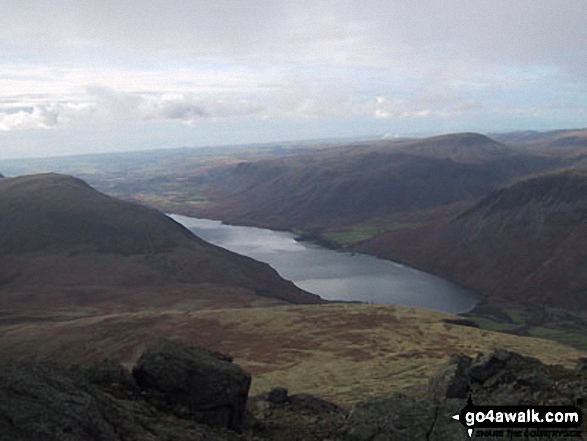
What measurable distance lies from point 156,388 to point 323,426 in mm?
10083

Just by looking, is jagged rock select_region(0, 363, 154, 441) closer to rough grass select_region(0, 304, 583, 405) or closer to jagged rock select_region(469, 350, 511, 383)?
jagged rock select_region(469, 350, 511, 383)

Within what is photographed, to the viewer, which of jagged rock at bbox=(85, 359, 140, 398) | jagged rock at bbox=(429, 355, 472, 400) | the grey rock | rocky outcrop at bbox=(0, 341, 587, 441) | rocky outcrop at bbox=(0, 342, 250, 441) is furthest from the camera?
the grey rock

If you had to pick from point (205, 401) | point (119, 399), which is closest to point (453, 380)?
point (205, 401)

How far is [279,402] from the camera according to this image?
38906 mm

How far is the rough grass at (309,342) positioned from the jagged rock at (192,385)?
29.1m

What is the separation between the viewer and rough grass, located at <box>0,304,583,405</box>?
70312 mm

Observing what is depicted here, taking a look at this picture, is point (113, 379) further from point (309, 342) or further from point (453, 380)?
point (309, 342)

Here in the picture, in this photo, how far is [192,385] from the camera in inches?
1116

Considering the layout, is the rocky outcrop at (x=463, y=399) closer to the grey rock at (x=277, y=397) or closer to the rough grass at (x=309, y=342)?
the grey rock at (x=277, y=397)

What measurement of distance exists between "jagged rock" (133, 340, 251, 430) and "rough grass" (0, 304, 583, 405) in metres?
29.1

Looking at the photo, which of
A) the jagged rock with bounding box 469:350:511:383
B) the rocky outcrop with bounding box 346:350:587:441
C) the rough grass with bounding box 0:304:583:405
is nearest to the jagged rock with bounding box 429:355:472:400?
the rocky outcrop with bounding box 346:350:587:441

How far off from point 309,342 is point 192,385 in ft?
221

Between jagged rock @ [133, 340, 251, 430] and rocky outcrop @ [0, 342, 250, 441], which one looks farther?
jagged rock @ [133, 340, 251, 430]

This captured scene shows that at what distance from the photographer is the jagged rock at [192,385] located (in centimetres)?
2784
